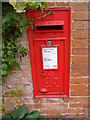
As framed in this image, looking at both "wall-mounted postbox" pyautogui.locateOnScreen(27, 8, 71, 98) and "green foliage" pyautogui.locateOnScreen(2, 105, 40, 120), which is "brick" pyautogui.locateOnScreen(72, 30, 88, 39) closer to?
"wall-mounted postbox" pyautogui.locateOnScreen(27, 8, 71, 98)

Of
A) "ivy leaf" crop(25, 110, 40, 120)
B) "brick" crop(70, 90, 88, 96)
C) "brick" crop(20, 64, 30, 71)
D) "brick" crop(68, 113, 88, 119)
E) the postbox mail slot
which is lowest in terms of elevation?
"brick" crop(68, 113, 88, 119)

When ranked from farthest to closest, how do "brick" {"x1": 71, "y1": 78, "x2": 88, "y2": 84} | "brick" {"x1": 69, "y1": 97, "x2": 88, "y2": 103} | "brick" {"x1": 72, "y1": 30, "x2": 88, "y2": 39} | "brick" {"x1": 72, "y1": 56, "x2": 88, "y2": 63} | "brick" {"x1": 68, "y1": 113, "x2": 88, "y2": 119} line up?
"brick" {"x1": 68, "y1": 113, "x2": 88, "y2": 119} → "brick" {"x1": 69, "y1": 97, "x2": 88, "y2": 103} → "brick" {"x1": 71, "y1": 78, "x2": 88, "y2": 84} → "brick" {"x1": 72, "y1": 56, "x2": 88, "y2": 63} → "brick" {"x1": 72, "y1": 30, "x2": 88, "y2": 39}

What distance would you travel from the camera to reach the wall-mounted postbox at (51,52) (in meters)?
1.80

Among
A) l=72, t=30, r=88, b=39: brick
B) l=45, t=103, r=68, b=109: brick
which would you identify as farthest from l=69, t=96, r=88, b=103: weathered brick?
l=72, t=30, r=88, b=39: brick

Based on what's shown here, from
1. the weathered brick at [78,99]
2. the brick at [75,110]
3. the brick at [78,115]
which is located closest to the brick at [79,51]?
the weathered brick at [78,99]

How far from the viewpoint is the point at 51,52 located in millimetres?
1961

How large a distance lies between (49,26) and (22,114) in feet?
4.41

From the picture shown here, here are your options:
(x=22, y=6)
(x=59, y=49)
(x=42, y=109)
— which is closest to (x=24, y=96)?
(x=42, y=109)

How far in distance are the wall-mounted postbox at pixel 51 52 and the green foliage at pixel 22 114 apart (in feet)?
0.90

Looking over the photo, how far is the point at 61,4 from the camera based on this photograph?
1.77 metres

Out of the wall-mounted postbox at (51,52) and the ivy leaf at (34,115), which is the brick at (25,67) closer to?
the wall-mounted postbox at (51,52)

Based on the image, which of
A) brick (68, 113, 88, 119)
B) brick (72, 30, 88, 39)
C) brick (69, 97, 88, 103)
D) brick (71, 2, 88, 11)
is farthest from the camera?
brick (68, 113, 88, 119)

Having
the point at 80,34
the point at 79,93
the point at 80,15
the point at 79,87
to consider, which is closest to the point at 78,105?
the point at 79,93

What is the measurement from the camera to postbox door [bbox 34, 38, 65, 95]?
6.31 ft
